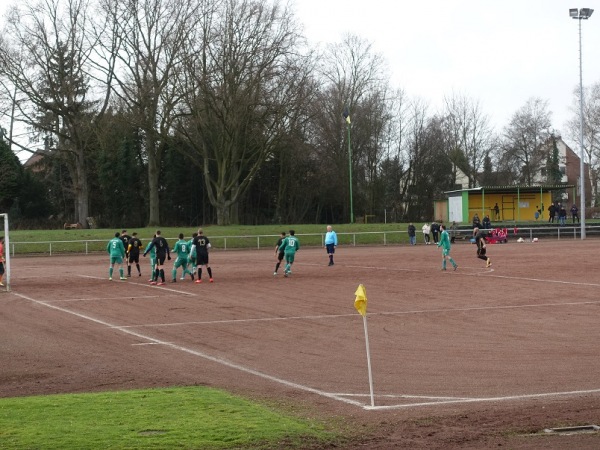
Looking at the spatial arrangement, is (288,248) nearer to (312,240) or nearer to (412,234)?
(412,234)

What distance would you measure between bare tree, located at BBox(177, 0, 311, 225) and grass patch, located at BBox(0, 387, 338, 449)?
1916 inches

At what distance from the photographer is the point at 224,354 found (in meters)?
14.8

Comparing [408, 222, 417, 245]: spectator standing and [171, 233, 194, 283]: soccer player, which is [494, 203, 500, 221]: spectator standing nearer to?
[408, 222, 417, 245]: spectator standing

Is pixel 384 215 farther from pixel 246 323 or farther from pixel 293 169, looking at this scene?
pixel 246 323

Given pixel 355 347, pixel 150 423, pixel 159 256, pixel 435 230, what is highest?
pixel 435 230

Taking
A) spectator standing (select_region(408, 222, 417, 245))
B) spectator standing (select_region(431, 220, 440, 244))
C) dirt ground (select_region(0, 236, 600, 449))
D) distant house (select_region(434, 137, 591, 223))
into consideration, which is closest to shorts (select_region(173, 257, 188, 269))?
dirt ground (select_region(0, 236, 600, 449))

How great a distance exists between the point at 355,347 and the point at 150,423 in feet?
23.2

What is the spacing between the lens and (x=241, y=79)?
5847 cm

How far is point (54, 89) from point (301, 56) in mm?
17703

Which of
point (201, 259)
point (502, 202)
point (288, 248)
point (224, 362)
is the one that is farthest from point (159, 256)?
point (502, 202)

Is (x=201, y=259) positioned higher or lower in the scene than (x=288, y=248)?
lower

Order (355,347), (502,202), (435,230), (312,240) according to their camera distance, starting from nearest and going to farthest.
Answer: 1. (355,347)
2. (435,230)
3. (312,240)
4. (502,202)

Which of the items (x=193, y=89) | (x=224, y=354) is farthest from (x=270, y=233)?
(x=224, y=354)

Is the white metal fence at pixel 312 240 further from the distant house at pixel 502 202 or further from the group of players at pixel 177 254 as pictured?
the group of players at pixel 177 254
